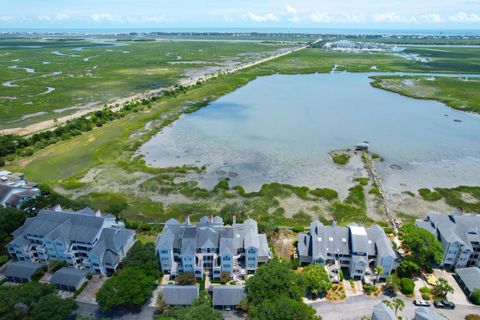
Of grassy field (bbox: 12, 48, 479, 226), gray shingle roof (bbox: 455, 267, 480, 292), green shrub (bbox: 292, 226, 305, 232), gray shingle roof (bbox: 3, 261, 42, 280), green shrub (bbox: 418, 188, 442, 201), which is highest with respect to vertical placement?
gray shingle roof (bbox: 455, 267, 480, 292)

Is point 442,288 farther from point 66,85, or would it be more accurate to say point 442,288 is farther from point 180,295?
point 66,85

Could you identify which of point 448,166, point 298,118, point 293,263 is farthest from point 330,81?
point 293,263

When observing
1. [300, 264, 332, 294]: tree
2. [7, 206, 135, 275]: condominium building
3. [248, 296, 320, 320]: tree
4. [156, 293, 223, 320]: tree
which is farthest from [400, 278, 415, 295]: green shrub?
[7, 206, 135, 275]: condominium building

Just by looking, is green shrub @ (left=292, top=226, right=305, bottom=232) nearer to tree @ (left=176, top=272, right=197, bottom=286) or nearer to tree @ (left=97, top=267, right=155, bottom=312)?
tree @ (left=176, top=272, right=197, bottom=286)

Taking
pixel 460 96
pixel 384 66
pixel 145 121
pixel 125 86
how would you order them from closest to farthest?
pixel 145 121
pixel 460 96
pixel 125 86
pixel 384 66

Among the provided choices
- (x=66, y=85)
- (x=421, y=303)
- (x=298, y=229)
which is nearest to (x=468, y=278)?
(x=421, y=303)

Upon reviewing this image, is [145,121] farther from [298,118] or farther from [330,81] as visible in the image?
[330,81]

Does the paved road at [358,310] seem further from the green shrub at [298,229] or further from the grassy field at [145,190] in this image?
the grassy field at [145,190]
